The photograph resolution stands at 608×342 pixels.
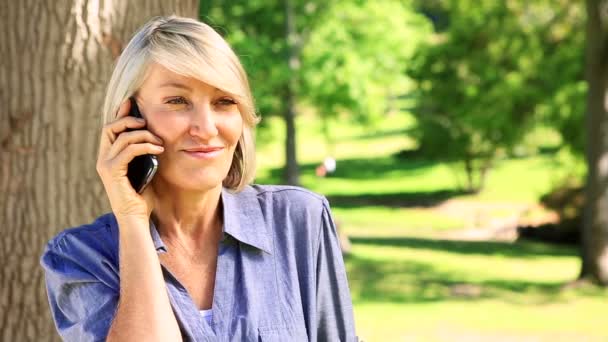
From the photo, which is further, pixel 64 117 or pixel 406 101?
pixel 406 101

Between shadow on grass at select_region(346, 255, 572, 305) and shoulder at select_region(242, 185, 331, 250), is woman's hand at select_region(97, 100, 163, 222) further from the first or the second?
shadow on grass at select_region(346, 255, 572, 305)

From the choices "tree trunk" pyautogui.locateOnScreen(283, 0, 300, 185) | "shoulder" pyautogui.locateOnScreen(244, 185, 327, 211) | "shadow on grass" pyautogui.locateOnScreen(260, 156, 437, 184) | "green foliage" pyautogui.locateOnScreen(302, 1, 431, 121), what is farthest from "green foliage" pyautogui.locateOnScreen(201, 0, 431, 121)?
"shoulder" pyautogui.locateOnScreen(244, 185, 327, 211)

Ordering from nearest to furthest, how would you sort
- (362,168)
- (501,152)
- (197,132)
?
(197,132)
(501,152)
(362,168)

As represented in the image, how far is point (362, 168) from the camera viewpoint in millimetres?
45156

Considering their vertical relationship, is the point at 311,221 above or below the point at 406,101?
above

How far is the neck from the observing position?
247 cm

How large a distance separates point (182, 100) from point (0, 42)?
6.52 feet

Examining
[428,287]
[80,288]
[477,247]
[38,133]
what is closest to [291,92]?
[477,247]

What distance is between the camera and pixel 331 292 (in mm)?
2441

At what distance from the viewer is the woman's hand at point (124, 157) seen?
Answer: 2.34m

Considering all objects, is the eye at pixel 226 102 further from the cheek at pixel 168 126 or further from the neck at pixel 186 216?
the neck at pixel 186 216

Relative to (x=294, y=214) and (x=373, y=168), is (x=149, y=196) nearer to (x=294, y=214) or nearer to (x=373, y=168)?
(x=294, y=214)

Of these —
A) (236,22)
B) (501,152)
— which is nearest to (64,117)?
(236,22)

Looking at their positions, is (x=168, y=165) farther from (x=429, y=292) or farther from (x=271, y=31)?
(x=271, y=31)
